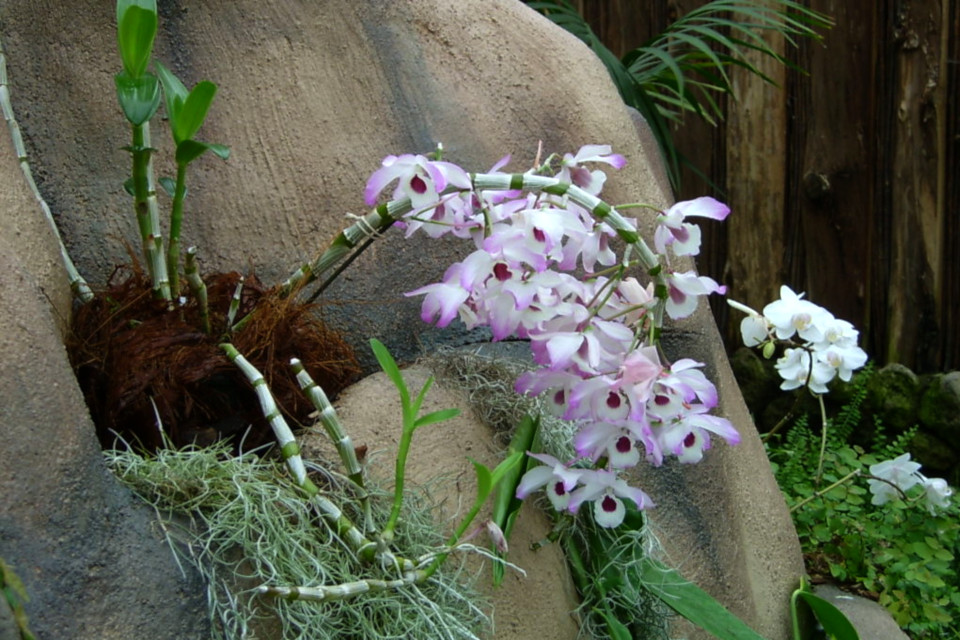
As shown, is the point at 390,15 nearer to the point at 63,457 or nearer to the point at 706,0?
the point at 63,457

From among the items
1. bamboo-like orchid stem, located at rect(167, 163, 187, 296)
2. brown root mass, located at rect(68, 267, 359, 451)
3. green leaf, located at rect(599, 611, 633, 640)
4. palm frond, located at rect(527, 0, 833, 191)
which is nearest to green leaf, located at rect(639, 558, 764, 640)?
green leaf, located at rect(599, 611, 633, 640)

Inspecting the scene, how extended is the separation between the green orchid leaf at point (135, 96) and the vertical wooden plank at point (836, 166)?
2522 mm

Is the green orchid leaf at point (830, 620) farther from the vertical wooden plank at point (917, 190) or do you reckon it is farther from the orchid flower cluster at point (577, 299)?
the vertical wooden plank at point (917, 190)

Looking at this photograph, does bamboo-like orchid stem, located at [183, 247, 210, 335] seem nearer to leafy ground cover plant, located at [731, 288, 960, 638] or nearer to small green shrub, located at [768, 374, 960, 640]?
leafy ground cover plant, located at [731, 288, 960, 638]

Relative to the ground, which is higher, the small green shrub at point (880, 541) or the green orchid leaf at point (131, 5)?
the green orchid leaf at point (131, 5)

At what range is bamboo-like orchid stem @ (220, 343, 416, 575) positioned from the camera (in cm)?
124

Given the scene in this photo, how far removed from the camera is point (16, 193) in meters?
1.39

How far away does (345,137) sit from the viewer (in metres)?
1.79

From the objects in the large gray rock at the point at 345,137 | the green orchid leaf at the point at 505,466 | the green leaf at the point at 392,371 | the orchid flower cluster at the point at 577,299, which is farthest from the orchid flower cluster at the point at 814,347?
the green leaf at the point at 392,371

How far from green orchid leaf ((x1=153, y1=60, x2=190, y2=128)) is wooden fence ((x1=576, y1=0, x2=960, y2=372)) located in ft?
7.92

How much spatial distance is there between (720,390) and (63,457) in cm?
119

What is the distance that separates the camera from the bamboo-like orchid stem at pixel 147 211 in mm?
1354

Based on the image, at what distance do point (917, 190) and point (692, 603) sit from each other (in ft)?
7.12

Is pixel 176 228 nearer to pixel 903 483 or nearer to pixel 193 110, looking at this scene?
pixel 193 110
